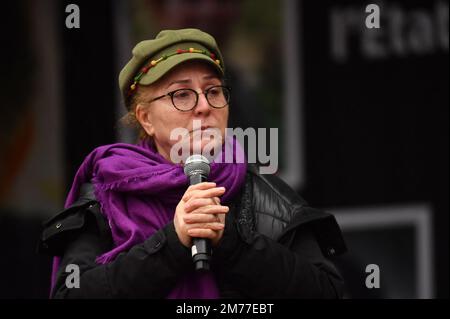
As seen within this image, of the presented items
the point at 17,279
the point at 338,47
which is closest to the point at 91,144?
the point at 17,279

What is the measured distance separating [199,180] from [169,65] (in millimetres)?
327

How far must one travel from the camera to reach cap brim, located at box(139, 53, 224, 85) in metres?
2.67

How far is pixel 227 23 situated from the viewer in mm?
5613

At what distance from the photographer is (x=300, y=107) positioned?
230 inches

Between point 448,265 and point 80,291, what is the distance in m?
3.76

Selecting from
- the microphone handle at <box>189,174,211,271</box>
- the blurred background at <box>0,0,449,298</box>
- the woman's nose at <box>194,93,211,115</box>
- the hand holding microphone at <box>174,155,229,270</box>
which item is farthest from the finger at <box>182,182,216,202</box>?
the blurred background at <box>0,0,449,298</box>

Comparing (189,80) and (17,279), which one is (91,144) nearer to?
(17,279)

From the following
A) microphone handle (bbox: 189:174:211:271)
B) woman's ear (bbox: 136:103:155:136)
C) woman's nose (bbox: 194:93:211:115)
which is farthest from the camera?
woman's ear (bbox: 136:103:155:136)

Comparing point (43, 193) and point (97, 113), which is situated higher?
point (97, 113)

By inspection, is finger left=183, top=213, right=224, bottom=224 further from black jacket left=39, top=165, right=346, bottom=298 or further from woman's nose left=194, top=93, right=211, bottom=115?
woman's nose left=194, top=93, right=211, bottom=115

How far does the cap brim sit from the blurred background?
8.92 ft

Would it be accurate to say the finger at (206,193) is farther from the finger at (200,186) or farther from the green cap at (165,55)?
the green cap at (165,55)

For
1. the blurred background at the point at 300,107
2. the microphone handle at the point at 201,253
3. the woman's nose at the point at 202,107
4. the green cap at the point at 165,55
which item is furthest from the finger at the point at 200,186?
the blurred background at the point at 300,107

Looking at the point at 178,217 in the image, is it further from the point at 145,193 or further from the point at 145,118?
the point at 145,118
